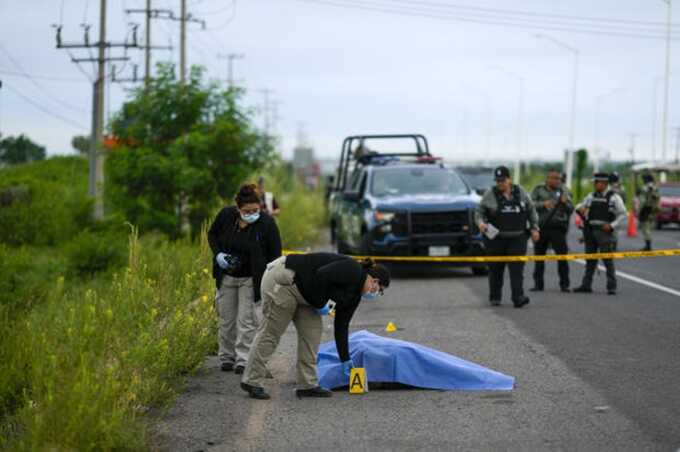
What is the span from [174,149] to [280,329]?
20395 millimetres

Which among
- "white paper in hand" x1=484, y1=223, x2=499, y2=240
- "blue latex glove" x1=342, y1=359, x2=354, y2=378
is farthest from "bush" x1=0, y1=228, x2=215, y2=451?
"white paper in hand" x1=484, y1=223, x2=499, y2=240

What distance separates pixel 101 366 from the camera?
28.0 feet

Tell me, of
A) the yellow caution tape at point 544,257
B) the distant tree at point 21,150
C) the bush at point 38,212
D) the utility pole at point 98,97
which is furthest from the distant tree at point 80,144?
the yellow caution tape at point 544,257

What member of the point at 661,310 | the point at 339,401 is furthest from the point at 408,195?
the point at 339,401

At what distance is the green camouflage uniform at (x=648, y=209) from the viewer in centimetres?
2956

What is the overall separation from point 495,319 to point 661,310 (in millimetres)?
2453

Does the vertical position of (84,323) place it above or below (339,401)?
above

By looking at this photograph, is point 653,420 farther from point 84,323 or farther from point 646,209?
point 646,209

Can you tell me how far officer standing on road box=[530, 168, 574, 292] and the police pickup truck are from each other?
6.44 ft

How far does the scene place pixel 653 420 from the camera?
9.16m

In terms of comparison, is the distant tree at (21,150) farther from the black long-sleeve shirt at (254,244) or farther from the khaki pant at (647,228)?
the black long-sleeve shirt at (254,244)

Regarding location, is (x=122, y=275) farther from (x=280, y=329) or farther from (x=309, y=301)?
(x=309, y=301)

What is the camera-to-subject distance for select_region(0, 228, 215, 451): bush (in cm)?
768

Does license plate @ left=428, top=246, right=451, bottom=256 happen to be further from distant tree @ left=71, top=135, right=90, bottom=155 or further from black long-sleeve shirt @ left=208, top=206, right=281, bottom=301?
distant tree @ left=71, top=135, right=90, bottom=155
